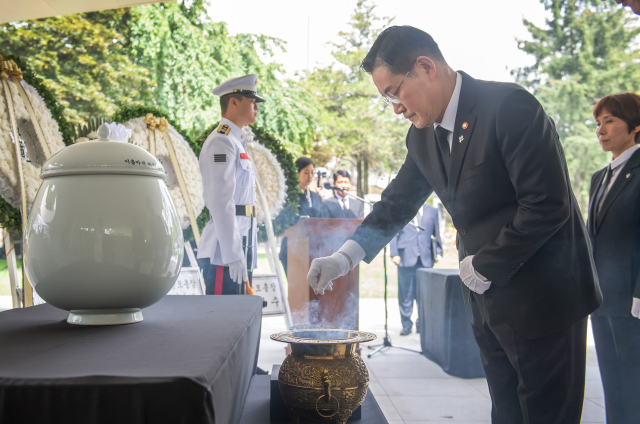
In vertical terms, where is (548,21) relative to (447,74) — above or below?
above

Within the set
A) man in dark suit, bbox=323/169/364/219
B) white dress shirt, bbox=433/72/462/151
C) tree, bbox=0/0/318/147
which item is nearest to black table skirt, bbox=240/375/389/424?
white dress shirt, bbox=433/72/462/151

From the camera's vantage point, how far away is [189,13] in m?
12.1

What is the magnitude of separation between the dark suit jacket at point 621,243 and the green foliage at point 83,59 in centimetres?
1077

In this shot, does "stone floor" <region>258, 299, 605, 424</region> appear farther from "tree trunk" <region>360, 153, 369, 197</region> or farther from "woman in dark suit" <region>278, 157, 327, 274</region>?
"tree trunk" <region>360, 153, 369, 197</region>

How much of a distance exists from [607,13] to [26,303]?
58.4 feet

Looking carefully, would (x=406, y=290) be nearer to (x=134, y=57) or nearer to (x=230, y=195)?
(x=230, y=195)

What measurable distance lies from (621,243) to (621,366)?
59 cm

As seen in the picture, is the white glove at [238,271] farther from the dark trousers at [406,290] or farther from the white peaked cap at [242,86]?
the dark trousers at [406,290]

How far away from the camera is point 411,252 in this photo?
5441mm

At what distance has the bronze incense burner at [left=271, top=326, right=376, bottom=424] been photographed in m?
1.11

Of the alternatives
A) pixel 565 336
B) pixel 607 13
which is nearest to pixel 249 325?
pixel 565 336

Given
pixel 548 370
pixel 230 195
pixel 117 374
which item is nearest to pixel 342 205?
pixel 230 195

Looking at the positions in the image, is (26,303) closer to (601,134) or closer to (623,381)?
(623,381)

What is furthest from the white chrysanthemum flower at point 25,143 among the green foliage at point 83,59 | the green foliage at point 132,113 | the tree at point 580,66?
the tree at point 580,66
